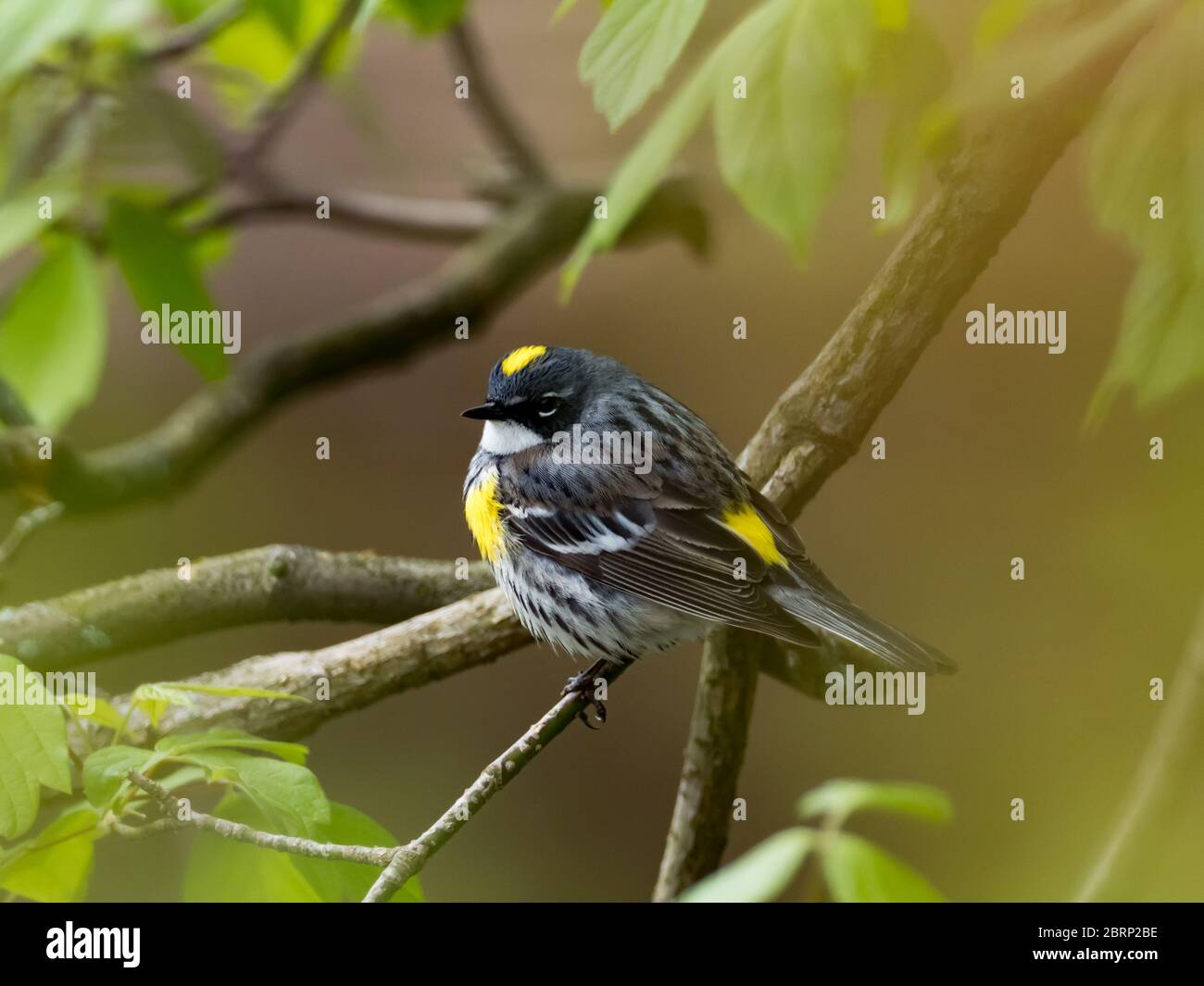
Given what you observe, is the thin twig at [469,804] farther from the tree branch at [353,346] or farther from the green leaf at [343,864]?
the tree branch at [353,346]

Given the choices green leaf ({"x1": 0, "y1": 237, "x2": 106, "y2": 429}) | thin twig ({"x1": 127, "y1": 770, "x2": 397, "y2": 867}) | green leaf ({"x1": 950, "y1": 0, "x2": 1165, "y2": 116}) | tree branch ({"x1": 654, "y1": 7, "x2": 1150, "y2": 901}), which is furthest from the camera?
green leaf ({"x1": 0, "y1": 237, "x2": 106, "y2": 429})

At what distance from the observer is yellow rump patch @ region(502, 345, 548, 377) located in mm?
1874

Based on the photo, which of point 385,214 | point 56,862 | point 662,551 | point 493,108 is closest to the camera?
point 56,862

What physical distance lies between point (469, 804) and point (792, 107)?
706 millimetres

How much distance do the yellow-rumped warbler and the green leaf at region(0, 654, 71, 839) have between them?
79 centimetres

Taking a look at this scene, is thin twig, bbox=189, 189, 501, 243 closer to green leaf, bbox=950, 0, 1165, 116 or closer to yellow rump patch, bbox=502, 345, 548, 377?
yellow rump patch, bbox=502, 345, 548, 377

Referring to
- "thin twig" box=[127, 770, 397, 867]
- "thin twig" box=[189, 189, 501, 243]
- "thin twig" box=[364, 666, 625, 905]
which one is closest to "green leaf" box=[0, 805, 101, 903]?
"thin twig" box=[127, 770, 397, 867]

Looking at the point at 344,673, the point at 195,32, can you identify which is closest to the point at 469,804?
the point at 344,673

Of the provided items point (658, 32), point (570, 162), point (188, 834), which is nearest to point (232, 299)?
point (570, 162)

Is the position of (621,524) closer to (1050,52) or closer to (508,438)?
(508,438)

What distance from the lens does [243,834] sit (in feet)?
3.40

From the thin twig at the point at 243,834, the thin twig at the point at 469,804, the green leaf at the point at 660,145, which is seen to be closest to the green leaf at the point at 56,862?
the thin twig at the point at 243,834

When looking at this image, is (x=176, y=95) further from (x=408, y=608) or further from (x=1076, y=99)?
(x=1076, y=99)

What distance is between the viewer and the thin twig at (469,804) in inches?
40.3
